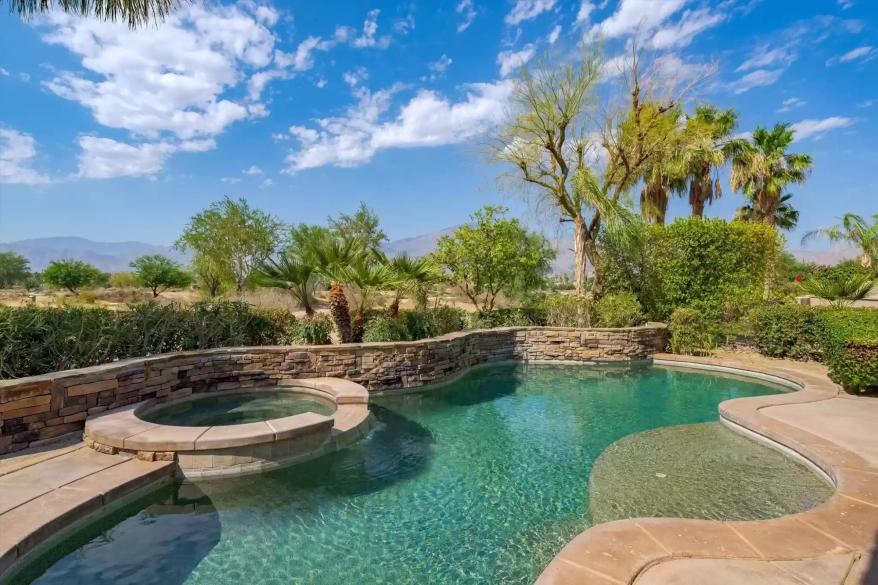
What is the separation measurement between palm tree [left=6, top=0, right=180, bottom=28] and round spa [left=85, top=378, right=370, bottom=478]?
18.1 ft

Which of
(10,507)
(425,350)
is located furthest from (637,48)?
(10,507)

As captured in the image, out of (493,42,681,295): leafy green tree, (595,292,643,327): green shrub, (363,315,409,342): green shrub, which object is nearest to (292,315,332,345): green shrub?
(363,315,409,342): green shrub

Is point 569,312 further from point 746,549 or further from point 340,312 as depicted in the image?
point 746,549

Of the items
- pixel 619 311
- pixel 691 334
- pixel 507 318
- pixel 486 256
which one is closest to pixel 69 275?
pixel 486 256

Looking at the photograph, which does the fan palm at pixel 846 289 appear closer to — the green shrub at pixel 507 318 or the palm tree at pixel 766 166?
the green shrub at pixel 507 318

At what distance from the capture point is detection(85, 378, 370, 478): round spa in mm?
4652

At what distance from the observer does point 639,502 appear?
4254mm

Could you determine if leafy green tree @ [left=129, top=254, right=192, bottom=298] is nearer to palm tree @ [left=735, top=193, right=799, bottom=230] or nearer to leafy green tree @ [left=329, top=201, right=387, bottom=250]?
leafy green tree @ [left=329, top=201, right=387, bottom=250]

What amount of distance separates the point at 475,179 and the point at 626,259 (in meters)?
5.61

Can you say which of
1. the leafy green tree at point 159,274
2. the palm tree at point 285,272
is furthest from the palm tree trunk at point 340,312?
the leafy green tree at point 159,274

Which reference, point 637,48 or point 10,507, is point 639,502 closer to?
point 10,507

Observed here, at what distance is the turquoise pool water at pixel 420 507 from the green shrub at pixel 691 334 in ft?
16.7

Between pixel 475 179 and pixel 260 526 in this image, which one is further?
pixel 475 179

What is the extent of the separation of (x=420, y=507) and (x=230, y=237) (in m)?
27.4
